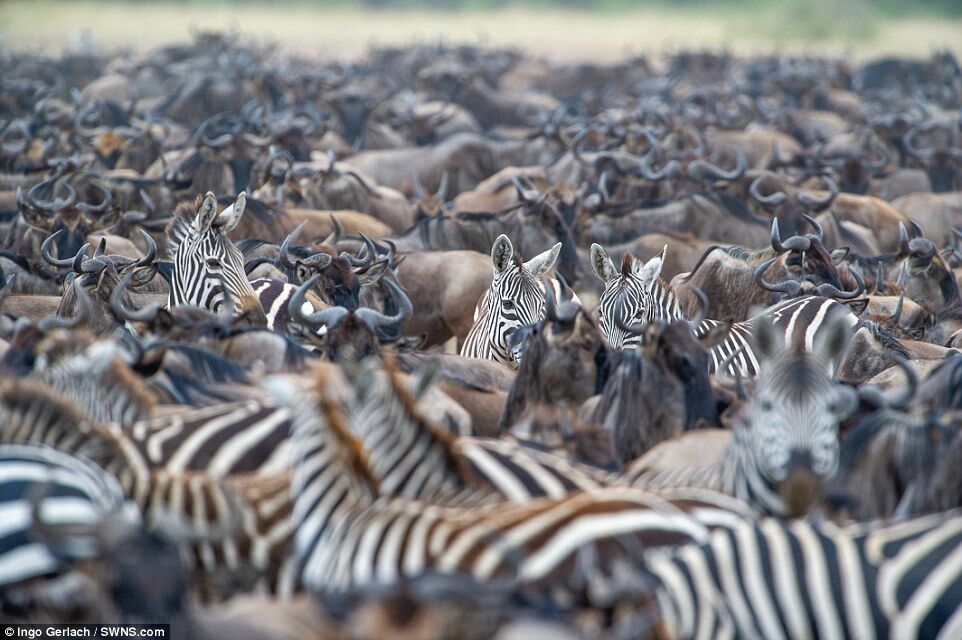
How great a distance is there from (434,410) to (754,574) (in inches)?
84.7

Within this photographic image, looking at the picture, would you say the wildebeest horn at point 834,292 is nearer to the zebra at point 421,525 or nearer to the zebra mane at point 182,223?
the zebra mane at point 182,223

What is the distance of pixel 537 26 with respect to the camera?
54219mm

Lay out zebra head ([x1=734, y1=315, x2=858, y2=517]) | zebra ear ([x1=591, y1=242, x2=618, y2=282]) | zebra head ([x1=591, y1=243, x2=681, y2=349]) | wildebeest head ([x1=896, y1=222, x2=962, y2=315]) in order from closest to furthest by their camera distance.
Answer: zebra head ([x1=734, y1=315, x2=858, y2=517]) < zebra head ([x1=591, y1=243, x2=681, y2=349]) < zebra ear ([x1=591, y1=242, x2=618, y2=282]) < wildebeest head ([x1=896, y1=222, x2=962, y2=315])

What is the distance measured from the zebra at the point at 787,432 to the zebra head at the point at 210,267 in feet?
10.5

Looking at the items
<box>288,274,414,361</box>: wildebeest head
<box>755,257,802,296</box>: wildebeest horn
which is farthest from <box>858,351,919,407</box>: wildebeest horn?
<box>755,257,802,296</box>: wildebeest horn

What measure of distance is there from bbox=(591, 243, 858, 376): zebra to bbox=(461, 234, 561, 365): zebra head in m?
0.40

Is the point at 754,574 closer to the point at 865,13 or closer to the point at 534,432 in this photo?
the point at 534,432

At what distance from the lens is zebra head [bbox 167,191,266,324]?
6.37 metres

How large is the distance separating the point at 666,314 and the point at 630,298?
0.27m

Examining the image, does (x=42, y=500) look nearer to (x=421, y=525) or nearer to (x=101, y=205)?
(x=421, y=525)

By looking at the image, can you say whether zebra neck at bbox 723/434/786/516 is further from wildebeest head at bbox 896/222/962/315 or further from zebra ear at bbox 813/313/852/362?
wildebeest head at bbox 896/222/962/315

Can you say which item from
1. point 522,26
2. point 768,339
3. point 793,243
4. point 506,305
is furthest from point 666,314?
point 522,26

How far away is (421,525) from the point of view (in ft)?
10.1

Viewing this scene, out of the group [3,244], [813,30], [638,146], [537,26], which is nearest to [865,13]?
[813,30]
